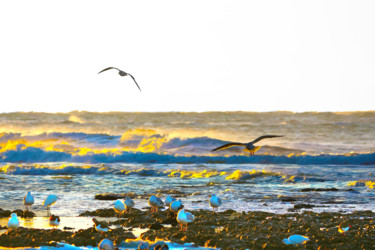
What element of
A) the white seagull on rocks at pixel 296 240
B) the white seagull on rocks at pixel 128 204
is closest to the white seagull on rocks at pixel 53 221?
the white seagull on rocks at pixel 128 204

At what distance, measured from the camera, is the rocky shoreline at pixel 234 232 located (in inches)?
347

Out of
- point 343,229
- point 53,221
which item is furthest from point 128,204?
point 343,229

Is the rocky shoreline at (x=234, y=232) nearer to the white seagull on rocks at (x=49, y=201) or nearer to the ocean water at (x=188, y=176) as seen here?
the white seagull on rocks at (x=49, y=201)

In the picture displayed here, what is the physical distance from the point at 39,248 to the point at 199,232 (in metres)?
2.67

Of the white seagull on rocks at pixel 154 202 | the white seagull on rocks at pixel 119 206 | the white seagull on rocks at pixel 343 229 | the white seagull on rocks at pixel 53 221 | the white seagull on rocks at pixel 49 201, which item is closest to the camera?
the white seagull on rocks at pixel 343 229

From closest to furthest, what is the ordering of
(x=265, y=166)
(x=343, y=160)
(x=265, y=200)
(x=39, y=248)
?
(x=39, y=248) → (x=265, y=200) → (x=265, y=166) → (x=343, y=160)

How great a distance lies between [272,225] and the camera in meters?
10.1

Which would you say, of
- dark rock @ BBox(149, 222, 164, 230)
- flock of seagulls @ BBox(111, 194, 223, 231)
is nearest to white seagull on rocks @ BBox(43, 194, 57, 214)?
flock of seagulls @ BBox(111, 194, 223, 231)

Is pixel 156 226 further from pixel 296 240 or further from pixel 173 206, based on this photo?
pixel 296 240

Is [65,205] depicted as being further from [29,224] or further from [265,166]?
[265,166]

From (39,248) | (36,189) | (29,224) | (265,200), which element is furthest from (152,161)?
(39,248)

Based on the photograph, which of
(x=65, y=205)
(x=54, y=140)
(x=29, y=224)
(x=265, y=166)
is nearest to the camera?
(x=29, y=224)

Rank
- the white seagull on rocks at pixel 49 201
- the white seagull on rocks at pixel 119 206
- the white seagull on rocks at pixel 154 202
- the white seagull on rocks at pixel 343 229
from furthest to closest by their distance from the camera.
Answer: the white seagull on rocks at pixel 49 201 < the white seagull on rocks at pixel 154 202 < the white seagull on rocks at pixel 119 206 < the white seagull on rocks at pixel 343 229

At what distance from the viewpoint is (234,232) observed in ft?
31.3
